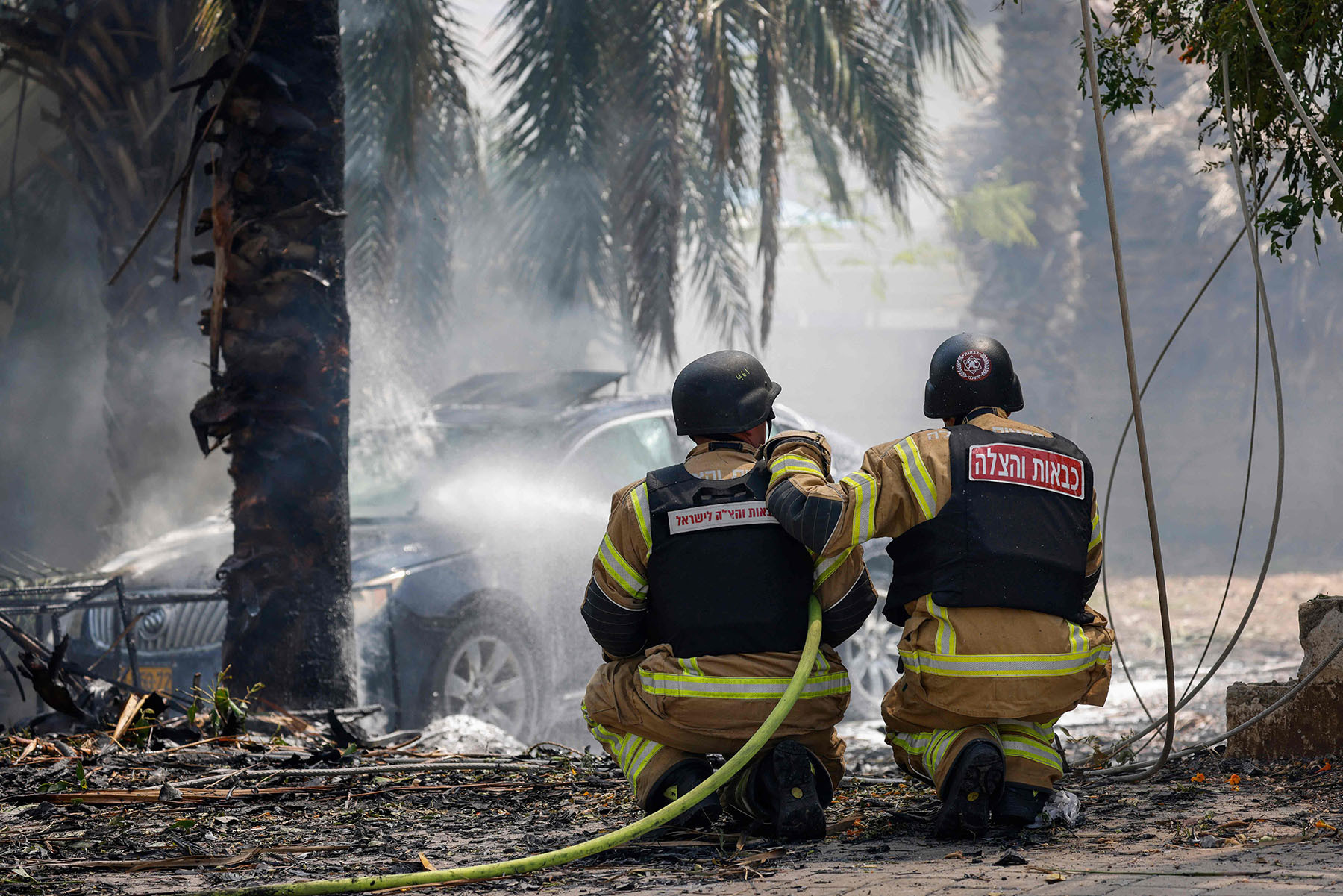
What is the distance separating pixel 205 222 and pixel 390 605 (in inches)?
71.0

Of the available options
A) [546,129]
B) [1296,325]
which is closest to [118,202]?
[546,129]

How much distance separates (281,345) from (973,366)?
2558 mm

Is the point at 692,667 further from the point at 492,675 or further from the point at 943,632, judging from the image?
the point at 492,675

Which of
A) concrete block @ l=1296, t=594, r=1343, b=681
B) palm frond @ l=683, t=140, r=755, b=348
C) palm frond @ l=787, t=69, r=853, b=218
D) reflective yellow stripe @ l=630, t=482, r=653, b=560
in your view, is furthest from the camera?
palm frond @ l=683, t=140, r=755, b=348

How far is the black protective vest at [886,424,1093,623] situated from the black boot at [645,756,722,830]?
2.23 feet

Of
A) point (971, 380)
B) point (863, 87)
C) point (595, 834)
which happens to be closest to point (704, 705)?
point (595, 834)

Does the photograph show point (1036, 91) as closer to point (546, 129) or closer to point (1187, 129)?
point (1187, 129)

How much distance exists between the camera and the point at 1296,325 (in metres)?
21.5

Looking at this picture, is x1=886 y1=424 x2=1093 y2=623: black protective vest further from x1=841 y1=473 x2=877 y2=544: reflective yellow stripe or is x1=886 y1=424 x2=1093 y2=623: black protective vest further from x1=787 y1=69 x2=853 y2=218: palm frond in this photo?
x1=787 y1=69 x2=853 y2=218: palm frond

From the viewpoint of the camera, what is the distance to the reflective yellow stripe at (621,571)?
3.00m

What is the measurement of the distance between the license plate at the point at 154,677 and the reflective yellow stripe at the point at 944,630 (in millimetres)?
3730

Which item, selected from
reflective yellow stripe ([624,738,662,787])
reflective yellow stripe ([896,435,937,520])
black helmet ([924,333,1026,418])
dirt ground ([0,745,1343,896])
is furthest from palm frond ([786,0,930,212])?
reflective yellow stripe ([624,738,662,787])

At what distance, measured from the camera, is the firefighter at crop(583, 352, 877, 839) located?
2.92m

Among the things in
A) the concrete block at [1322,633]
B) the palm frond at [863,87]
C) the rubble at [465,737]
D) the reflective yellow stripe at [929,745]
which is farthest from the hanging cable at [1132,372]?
the palm frond at [863,87]
